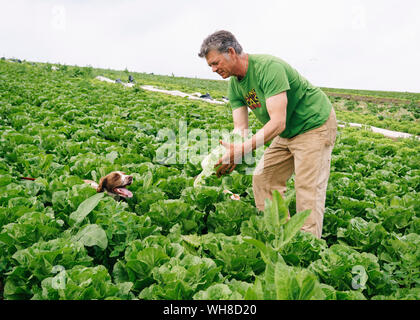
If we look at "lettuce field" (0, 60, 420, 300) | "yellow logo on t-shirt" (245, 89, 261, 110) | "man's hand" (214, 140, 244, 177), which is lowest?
"lettuce field" (0, 60, 420, 300)

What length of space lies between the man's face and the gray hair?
3cm

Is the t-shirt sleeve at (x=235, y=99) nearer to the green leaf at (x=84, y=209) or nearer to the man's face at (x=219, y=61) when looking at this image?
the man's face at (x=219, y=61)

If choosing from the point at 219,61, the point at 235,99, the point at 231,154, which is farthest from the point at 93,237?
the point at 235,99

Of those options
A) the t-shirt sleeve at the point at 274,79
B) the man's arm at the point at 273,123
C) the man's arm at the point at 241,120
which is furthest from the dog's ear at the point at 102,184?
the t-shirt sleeve at the point at 274,79

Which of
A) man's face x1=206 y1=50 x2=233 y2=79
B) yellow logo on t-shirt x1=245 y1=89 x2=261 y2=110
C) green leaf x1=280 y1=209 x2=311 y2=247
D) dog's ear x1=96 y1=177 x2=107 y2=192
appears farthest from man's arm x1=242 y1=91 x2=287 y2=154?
dog's ear x1=96 y1=177 x2=107 y2=192

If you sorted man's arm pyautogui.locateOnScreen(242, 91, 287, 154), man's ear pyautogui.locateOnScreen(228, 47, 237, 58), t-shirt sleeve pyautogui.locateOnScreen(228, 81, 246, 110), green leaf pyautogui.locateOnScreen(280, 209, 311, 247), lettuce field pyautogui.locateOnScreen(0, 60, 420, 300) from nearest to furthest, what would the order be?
green leaf pyautogui.locateOnScreen(280, 209, 311, 247), lettuce field pyautogui.locateOnScreen(0, 60, 420, 300), man's arm pyautogui.locateOnScreen(242, 91, 287, 154), man's ear pyautogui.locateOnScreen(228, 47, 237, 58), t-shirt sleeve pyautogui.locateOnScreen(228, 81, 246, 110)

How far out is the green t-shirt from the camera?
2701 millimetres

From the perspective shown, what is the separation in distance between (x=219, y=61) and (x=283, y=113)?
A: 71cm

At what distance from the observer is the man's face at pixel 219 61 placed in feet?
8.78

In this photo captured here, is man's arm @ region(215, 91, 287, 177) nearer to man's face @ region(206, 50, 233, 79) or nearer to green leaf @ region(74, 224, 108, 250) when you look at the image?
man's face @ region(206, 50, 233, 79)

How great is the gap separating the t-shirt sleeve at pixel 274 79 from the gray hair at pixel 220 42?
1.19ft

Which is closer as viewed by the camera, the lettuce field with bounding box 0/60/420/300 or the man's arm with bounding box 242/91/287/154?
the lettuce field with bounding box 0/60/420/300

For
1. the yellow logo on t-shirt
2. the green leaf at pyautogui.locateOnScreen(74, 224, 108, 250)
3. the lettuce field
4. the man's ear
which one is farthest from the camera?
the yellow logo on t-shirt
